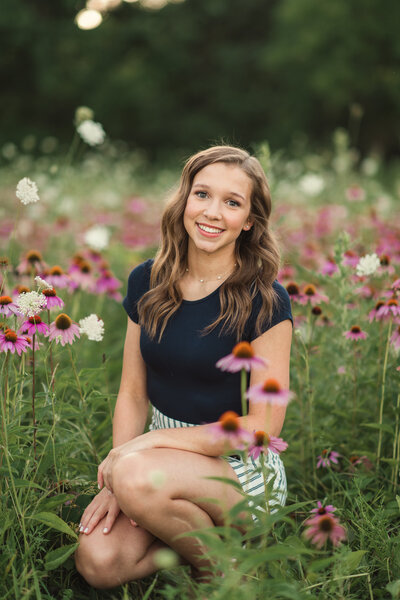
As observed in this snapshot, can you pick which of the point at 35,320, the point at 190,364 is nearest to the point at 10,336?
the point at 35,320

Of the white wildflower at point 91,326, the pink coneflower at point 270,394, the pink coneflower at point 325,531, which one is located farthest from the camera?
the white wildflower at point 91,326

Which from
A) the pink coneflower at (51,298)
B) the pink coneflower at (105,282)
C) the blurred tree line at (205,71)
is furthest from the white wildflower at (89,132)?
the blurred tree line at (205,71)

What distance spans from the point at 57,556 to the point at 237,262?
1091mm

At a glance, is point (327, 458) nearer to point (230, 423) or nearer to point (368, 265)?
point (368, 265)

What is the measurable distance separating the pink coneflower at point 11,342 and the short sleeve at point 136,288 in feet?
1.91

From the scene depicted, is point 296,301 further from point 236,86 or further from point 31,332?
point 236,86

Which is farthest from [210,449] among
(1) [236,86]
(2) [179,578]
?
(1) [236,86]

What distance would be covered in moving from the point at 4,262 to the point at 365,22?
54.7 ft

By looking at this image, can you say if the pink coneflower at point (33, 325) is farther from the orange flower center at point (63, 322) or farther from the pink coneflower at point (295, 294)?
the pink coneflower at point (295, 294)

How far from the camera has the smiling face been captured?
6.71ft

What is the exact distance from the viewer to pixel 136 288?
2.28 m

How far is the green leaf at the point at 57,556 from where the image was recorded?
169cm

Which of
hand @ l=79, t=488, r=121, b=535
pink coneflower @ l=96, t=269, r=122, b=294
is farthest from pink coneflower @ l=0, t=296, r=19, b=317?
pink coneflower @ l=96, t=269, r=122, b=294

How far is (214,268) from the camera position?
2.16m
